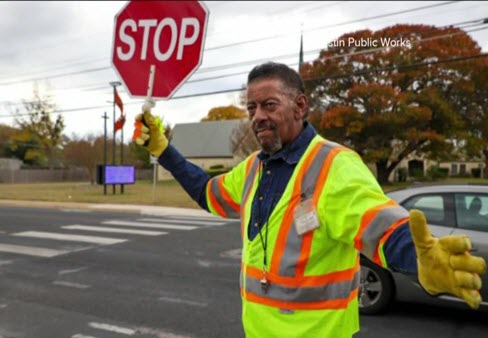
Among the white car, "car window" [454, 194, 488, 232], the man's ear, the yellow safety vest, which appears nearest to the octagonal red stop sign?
the man's ear

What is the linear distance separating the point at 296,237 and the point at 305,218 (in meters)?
0.10

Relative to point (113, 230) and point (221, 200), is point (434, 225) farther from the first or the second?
point (113, 230)

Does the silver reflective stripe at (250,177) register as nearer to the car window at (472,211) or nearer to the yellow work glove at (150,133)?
the yellow work glove at (150,133)

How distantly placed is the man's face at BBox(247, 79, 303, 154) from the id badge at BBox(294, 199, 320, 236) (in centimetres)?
32

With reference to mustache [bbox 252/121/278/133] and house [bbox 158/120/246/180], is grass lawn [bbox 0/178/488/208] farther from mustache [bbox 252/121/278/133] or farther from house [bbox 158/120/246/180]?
house [bbox 158/120/246/180]

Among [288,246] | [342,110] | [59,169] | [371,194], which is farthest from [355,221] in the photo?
[59,169]

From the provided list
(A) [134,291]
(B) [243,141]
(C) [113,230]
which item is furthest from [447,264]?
(B) [243,141]

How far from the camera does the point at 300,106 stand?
2.02 meters

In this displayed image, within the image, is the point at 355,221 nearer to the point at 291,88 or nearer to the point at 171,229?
the point at 291,88

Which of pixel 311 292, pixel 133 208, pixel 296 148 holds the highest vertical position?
pixel 296 148

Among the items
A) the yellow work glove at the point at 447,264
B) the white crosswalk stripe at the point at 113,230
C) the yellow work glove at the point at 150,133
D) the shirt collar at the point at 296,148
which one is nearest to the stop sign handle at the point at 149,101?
the yellow work glove at the point at 150,133

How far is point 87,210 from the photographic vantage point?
62.2ft

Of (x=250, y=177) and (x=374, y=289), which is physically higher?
(x=250, y=177)

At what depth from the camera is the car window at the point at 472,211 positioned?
4969 millimetres
